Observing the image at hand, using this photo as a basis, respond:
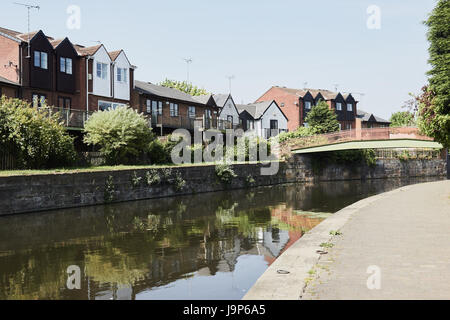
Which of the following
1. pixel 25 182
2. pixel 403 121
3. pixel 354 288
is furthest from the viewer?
pixel 403 121

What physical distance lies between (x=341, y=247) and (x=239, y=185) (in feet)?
84.5

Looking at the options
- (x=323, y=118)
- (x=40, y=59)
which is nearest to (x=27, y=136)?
(x=40, y=59)

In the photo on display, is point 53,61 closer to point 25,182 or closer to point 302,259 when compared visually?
point 25,182

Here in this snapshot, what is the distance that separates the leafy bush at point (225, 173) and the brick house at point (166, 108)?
702 centimetres

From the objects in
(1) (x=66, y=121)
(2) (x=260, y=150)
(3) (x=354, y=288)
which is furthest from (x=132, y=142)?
(3) (x=354, y=288)

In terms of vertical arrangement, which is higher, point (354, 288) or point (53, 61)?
point (53, 61)

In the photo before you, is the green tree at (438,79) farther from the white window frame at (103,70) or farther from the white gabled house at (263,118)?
the white gabled house at (263,118)

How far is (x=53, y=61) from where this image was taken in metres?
31.2

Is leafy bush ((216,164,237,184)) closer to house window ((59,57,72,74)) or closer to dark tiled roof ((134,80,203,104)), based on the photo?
dark tiled roof ((134,80,203,104))

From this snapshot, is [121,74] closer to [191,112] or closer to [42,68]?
[42,68]

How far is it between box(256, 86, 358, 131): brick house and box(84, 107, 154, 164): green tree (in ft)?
139

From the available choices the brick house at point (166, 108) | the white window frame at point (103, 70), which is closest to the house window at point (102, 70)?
the white window frame at point (103, 70)

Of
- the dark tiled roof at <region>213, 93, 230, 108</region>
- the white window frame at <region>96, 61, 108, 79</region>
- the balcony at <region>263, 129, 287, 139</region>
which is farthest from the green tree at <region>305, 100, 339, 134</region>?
the white window frame at <region>96, 61, 108, 79</region>

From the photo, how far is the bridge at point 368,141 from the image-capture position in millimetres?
35906
